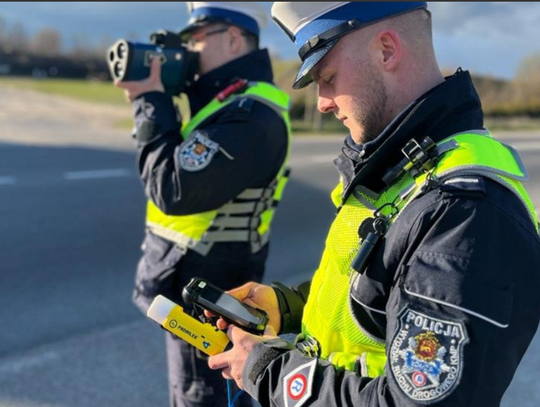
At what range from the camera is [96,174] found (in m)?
9.12

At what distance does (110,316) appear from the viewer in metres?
4.25

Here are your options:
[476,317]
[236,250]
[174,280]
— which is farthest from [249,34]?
[476,317]

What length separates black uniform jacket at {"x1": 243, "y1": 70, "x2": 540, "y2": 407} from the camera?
3.56ft

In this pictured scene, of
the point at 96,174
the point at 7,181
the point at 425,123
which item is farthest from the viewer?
the point at 96,174

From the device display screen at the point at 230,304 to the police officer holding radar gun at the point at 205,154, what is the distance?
64 centimetres

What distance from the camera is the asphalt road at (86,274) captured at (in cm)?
340

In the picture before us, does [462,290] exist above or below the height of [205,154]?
above

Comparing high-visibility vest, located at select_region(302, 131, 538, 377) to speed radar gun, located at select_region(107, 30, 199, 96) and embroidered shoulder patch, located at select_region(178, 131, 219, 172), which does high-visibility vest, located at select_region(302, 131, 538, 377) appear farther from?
speed radar gun, located at select_region(107, 30, 199, 96)

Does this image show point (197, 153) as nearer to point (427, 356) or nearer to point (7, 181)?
point (427, 356)

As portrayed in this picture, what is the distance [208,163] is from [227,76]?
20.4 inches

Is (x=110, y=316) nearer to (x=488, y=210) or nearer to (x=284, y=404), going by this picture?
(x=284, y=404)

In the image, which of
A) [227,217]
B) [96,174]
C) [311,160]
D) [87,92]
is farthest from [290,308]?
[87,92]

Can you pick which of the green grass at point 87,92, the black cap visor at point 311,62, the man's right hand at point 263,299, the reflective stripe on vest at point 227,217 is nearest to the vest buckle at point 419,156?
the black cap visor at point 311,62

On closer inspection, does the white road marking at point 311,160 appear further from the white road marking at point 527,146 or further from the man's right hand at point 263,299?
the man's right hand at point 263,299
